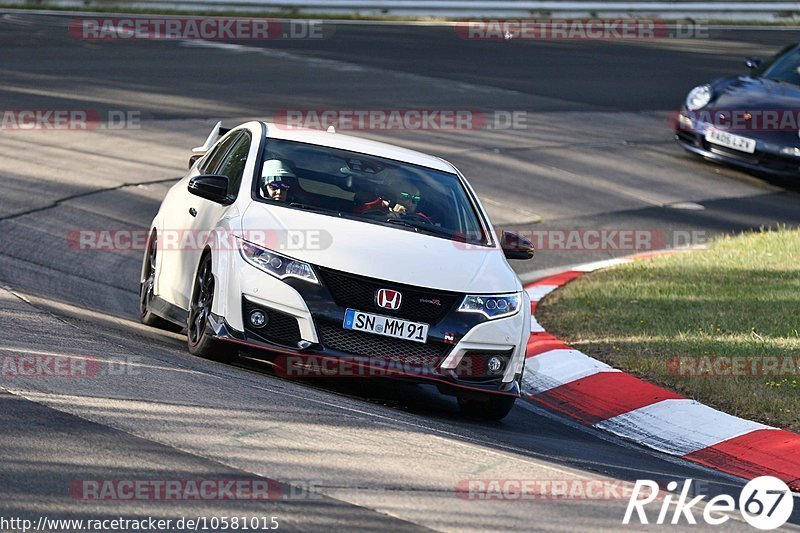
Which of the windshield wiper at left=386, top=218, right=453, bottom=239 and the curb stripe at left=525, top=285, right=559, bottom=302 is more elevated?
the windshield wiper at left=386, top=218, right=453, bottom=239

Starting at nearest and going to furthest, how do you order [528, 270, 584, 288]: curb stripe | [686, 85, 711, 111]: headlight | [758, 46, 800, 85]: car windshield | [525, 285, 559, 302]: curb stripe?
[525, 285, 559, 302]: curb stripe, [528, 270, 584, 288]: curb stripe, [686, 85, 711, 111]: headlight, [758, 46, 800, 85]: car windshield

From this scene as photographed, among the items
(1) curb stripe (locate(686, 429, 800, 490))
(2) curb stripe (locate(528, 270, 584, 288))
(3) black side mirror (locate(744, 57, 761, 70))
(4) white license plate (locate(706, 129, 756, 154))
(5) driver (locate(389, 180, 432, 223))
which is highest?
(5) driver (locate(389, 180, 432, 223))

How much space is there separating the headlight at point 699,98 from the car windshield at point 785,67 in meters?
1.05

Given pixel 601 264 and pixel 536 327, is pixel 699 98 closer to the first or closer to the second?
pixel 601 264

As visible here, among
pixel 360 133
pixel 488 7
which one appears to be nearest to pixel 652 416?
pixel 360 133

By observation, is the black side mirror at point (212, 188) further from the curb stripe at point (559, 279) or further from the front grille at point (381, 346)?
the curb stripe at point (559, 279)

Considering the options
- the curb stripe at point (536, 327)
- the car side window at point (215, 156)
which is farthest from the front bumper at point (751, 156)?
the car side window at point (215, 156)

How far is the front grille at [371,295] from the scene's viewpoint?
7570mm

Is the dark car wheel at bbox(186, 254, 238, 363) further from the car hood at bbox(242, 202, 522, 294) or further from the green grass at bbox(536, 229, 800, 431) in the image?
the green grass at bbox(536, 229, 800, 431)

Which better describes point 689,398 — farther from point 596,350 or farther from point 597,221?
point 597,221

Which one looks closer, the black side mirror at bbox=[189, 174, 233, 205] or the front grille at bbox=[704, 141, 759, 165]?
the black side mirror at bbox=[189, 174, 233, 205]

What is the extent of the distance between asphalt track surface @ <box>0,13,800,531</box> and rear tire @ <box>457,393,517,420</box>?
9 centimetres

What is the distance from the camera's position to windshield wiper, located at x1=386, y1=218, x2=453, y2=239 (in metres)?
8.38

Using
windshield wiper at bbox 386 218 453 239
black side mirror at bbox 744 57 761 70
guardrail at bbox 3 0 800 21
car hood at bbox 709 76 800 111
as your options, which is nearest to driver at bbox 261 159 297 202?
windshield wiper at bbox 386 218 453 239
